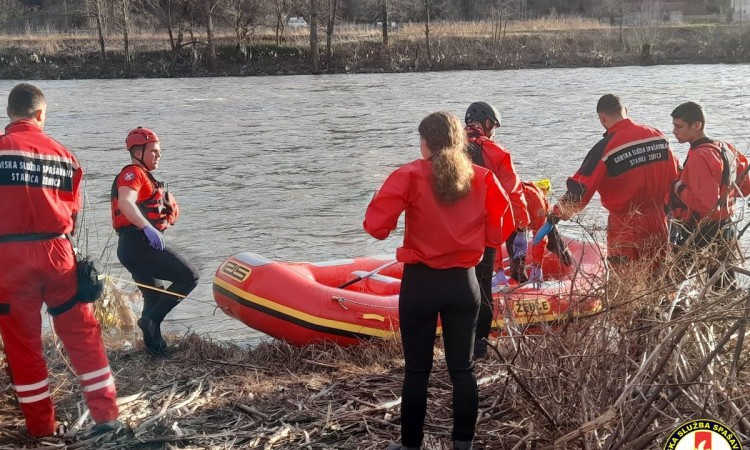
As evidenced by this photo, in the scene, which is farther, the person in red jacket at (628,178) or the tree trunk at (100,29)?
the tree trunk at (100,29)

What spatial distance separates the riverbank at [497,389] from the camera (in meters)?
2.77

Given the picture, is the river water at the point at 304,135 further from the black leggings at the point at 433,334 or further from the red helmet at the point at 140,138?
the black leggings at the point at 433,334

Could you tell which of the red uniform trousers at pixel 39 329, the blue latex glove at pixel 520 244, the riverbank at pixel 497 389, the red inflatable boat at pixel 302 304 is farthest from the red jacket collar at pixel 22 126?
the blue latex glove at pixel 520 244

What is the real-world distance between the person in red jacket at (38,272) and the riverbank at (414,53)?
27853 millimetres

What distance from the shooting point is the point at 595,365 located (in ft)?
10.6

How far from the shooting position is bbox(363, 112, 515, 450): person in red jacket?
329 cm

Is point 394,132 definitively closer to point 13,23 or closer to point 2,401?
point 2,401

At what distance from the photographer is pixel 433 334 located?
3.34 meters

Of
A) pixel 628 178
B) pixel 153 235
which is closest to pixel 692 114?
pixel 628 178

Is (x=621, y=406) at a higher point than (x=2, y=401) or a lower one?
higher

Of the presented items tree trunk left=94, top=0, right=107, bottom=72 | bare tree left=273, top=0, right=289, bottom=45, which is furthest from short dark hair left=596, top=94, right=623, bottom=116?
bare tree left=273, top=0, right=289, bottom=45

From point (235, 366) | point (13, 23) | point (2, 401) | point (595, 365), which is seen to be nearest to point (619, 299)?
point (595, 365)

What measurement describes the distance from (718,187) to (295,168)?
9060mm

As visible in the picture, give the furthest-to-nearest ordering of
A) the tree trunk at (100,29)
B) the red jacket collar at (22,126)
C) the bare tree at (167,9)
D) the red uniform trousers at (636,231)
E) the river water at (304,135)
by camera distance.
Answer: the bare tree at (167,9) → the tree trunk at (100,29) → the river water at (304,135) → the red uniform trousers at (636,231) → the red jacket collar at (22,126)
